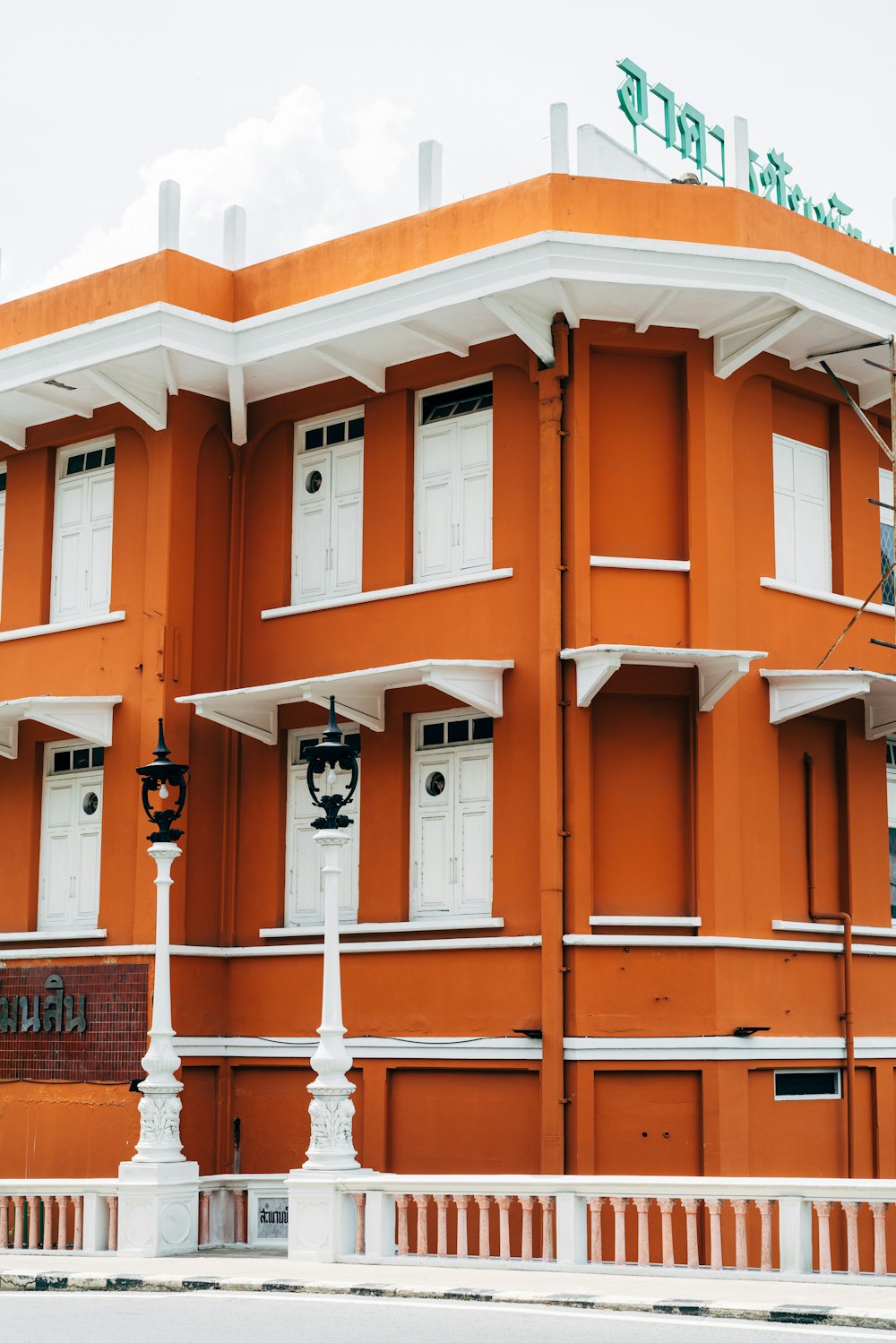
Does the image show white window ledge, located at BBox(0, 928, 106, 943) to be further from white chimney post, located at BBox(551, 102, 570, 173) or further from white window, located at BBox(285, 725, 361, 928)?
white chimney post, located at BBox(551, 102, 570, 173)

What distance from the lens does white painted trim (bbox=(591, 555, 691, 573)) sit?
17094mm

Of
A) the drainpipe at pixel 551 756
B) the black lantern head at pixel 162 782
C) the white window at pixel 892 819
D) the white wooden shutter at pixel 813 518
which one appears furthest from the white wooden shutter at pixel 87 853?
the white window at pixel 892 819

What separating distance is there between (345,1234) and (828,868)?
6.05 meters

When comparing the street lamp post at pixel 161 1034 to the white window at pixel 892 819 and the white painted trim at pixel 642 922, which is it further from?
the white window at pixel 892 819

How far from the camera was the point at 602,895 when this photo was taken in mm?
16797

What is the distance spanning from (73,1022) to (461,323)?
25.5ft

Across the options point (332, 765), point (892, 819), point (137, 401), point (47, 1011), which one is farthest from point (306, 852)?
point (892, 819)

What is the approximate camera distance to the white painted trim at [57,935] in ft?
61.8

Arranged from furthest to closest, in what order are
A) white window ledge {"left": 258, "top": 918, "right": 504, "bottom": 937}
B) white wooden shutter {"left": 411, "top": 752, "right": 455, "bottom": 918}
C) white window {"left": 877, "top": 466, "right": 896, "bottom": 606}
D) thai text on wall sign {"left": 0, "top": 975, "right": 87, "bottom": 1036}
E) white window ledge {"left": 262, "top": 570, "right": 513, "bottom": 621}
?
white window {"left": 877, "top": 466, "right": 896, "bottom": 606}
thai text on wall sign {"left": 0, "top": 975, "right": 87, "bottom": 1036}
white wooden shutter {"left": 411, "top": 752, "right": 455, "bottom": 918}
white window ledge {"left": 262, "top": 570, "right": 513, "bottom": 621}
white window ledge {"left": 258, "top": 918, "right": 504, "bottom": 937}

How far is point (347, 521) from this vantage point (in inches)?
753

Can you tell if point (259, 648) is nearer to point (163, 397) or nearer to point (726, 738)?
point (163, 397)

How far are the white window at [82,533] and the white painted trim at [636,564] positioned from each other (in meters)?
5.53

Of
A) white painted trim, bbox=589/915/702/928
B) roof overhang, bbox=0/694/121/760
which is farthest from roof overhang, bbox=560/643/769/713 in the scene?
roof overhang, bbox=0/694/121/760

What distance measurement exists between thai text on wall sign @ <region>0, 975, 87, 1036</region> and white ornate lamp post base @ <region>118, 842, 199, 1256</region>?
214cm
